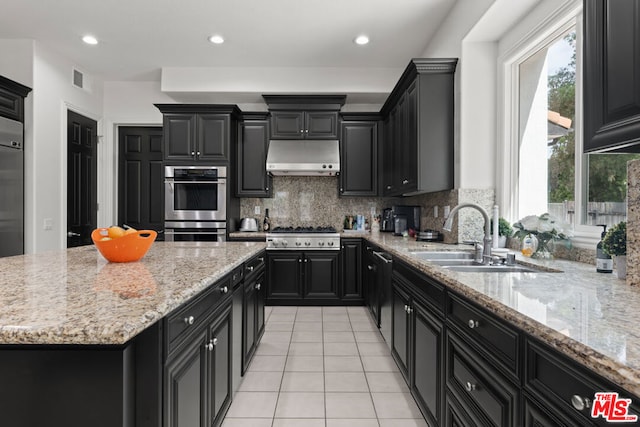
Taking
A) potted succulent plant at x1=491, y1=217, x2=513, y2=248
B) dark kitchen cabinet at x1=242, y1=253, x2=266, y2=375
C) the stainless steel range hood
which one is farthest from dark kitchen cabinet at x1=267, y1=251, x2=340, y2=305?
potted succulent plant at x1=491, y1=217, x2=513, y2=248

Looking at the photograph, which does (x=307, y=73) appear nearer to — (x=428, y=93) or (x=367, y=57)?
(x=367, y=57)

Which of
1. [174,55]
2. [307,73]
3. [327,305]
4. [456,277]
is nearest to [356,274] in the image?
[327,305]

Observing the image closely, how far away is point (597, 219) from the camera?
192 cm

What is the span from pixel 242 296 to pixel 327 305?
222 centimetres

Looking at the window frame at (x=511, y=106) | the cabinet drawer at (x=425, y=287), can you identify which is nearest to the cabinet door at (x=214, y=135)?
the cabinet drawer at (x=425, y=287)

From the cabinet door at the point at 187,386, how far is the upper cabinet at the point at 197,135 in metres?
3.22

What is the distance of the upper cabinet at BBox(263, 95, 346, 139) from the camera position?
4367 millimetres

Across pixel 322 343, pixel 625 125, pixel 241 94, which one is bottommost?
pixel 322 343

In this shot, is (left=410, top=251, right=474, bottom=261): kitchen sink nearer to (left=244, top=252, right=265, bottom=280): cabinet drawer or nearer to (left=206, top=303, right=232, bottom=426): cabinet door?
(left=244, top=252, right=265, bottom=280): cabinet drawer

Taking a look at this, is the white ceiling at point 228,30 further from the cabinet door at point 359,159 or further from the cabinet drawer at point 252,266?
the cabinet drawer at point 252,266

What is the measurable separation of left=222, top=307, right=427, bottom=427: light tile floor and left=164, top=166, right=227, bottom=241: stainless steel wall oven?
1518 millimetres

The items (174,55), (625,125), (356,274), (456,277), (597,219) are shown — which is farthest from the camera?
(356,274)

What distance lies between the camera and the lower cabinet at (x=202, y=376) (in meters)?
1.08

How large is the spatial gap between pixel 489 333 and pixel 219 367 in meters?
1.20
